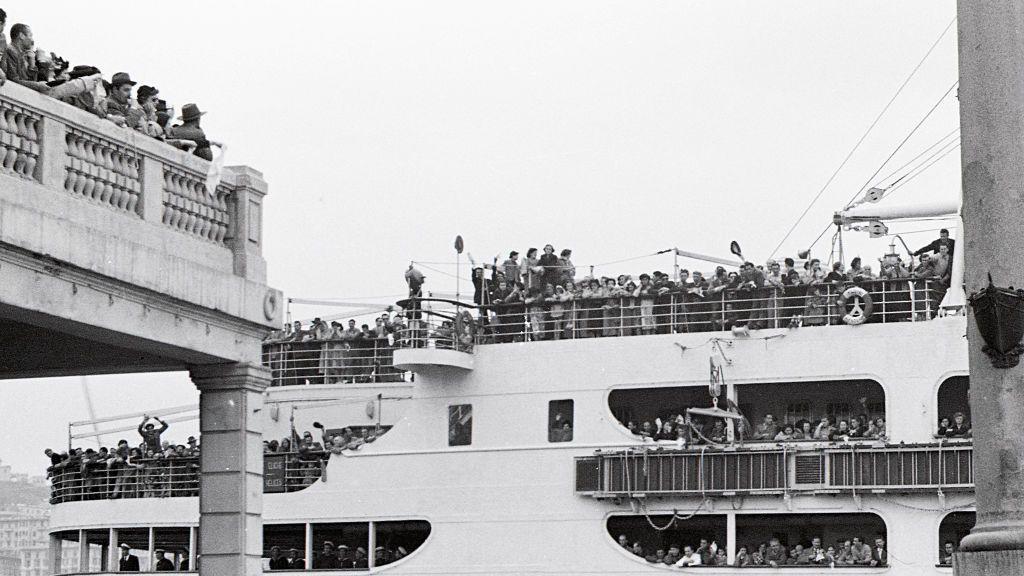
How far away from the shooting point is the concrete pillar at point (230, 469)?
15430 millimetres

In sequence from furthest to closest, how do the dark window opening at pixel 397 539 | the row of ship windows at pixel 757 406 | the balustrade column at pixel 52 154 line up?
1. the dark window opening at pixel 397 539
2. the row of ship windows at pixel 757 406
3. the balustrade column at pixel 52 154

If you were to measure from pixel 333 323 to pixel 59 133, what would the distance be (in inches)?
910

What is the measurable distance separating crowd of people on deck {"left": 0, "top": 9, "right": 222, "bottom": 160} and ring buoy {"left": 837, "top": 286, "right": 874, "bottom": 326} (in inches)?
677

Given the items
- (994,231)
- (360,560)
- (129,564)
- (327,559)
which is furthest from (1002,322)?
(129,564)

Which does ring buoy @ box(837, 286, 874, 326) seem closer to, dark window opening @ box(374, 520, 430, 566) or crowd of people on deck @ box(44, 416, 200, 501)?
dark window opening @ box(374, 520, 430, 566)

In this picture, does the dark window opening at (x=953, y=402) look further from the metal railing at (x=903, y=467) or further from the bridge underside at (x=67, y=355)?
the bridge underside at (x=67, y=355)

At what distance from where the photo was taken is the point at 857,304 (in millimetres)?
31016

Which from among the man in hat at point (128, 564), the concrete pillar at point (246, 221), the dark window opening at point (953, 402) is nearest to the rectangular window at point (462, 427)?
the man in hat at point (128, 564)

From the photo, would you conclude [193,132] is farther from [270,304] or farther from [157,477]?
[157,477]

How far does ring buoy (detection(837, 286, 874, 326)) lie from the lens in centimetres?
3086

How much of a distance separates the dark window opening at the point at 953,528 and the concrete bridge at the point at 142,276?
17.7 metres

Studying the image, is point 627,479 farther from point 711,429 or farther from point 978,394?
point 978,394

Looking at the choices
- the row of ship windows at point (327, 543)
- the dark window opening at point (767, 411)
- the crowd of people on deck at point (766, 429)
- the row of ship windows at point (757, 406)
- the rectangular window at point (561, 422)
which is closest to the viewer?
the crowd of people on deck at point (766, 429)

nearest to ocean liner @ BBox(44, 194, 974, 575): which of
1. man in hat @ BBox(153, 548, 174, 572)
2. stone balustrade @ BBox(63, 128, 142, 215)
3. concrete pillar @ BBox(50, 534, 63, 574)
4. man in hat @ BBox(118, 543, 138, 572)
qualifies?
man in hat @ BBox(153, 548, 174, 572)
